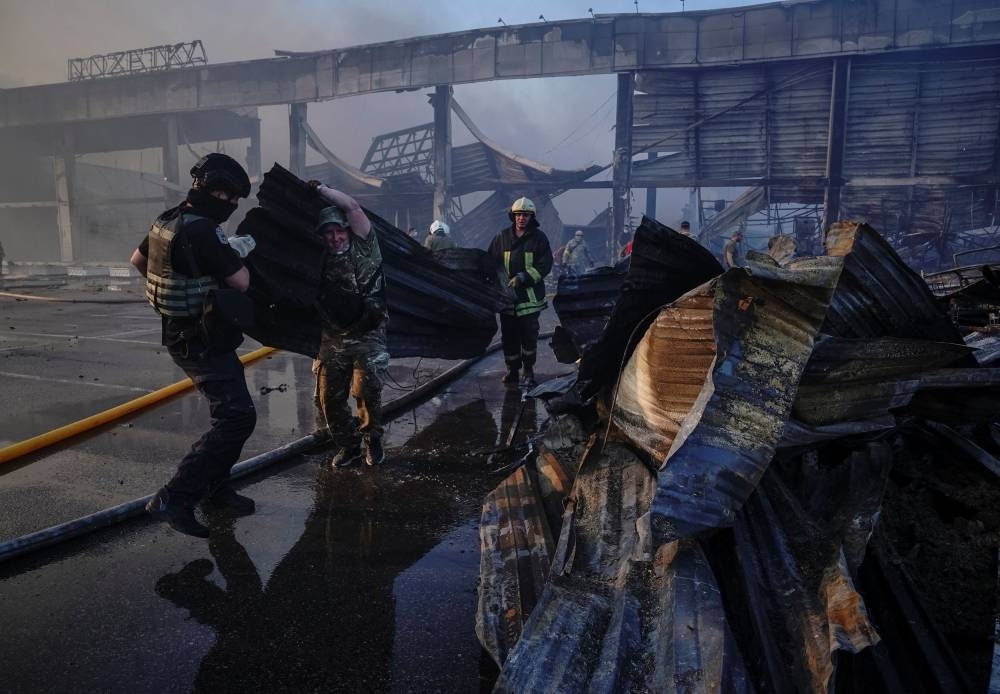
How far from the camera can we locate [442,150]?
920 inches

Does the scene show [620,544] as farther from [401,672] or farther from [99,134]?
[99,134]

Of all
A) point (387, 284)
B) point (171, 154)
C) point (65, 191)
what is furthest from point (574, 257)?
point (65, 191)

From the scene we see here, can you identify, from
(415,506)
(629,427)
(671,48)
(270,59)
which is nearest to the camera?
(629,427)

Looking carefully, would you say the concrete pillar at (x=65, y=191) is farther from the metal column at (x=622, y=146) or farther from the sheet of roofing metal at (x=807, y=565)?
the sheet of roofing metal at (x=807, y=565)

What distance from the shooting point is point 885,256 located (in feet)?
7.88

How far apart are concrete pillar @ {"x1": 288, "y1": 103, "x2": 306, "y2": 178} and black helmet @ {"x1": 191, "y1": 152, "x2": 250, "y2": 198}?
2319cm

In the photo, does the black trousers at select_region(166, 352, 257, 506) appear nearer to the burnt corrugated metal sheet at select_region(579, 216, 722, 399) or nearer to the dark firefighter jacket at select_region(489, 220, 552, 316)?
the burnt corrugated metal sheet at select_region(579, 216, 722, 399)

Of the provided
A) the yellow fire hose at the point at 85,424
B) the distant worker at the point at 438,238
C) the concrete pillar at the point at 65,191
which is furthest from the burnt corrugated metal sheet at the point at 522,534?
the concrete pillar at the point at 65,191

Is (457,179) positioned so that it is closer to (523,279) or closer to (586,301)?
(523,279)

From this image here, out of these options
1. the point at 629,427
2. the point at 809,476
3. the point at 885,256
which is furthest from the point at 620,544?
the point at 885,256

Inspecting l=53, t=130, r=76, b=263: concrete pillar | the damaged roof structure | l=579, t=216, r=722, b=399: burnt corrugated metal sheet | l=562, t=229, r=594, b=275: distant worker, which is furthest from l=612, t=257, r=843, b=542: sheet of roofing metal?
l=53, t=130, r=76, b=263: concrete pillar

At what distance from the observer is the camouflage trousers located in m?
4.03

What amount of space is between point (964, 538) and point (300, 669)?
2.50 metres

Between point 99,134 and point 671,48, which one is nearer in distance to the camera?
point 671,48
